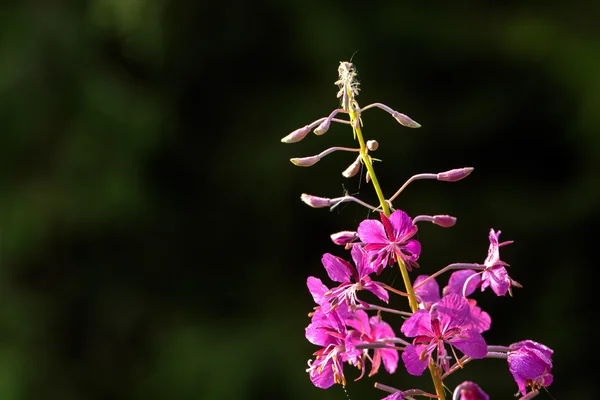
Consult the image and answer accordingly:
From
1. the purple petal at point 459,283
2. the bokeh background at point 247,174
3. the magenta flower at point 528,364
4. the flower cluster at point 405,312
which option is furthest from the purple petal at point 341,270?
the bokeh background at point 247,174

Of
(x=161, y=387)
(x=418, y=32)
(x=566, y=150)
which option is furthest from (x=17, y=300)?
(x=566, y=150)

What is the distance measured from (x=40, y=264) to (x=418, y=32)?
3.07 m

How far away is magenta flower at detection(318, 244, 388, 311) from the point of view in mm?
1588

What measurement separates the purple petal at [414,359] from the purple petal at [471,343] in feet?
0.21

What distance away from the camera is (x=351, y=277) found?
64.1 inches

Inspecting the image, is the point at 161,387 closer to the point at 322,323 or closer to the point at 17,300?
the point at 17,300

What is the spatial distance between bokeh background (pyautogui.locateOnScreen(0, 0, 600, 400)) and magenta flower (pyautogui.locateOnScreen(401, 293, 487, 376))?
3967 mm


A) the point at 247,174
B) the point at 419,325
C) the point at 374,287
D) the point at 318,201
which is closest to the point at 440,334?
the point at 419,325

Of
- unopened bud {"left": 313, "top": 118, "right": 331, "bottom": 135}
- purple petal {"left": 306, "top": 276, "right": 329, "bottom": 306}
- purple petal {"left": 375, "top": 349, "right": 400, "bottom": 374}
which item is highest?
unopened bud {"left": 313, "top": 118, "right": 331, "bottom": 135}

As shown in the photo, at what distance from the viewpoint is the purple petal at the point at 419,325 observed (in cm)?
151

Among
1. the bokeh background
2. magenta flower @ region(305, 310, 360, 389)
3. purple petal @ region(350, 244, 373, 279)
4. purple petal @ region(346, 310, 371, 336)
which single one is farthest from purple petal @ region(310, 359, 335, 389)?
the bokeh background

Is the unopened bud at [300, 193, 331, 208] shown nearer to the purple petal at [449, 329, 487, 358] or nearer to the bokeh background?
the purple petal at [449, 329, 487, 358]

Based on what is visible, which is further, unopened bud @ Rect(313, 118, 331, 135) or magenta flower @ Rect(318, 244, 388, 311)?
unopened bud @ Rect(313, 118, 331, 135)

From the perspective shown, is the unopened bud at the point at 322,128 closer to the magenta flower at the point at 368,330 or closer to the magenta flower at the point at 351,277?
the magenta flower at the point at 351,277
